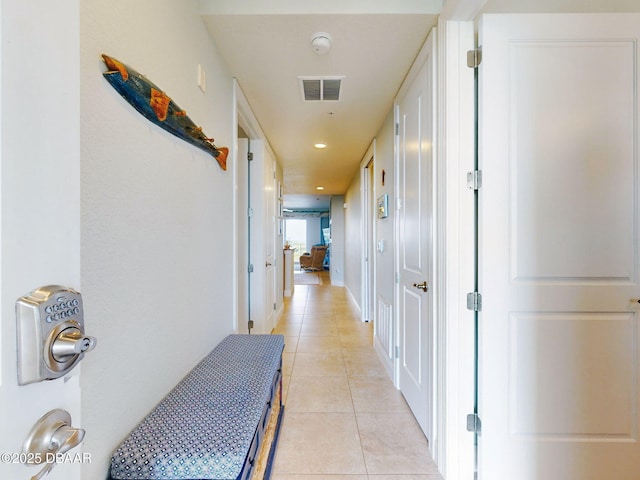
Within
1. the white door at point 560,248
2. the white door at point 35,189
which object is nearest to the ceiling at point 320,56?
the white door at point 560,248

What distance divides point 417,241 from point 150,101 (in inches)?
61.4

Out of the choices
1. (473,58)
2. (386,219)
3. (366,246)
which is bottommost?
(366,246)

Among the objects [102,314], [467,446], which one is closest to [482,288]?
[467,446]

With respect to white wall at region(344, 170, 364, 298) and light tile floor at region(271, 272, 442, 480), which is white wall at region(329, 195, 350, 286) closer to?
white wall at region(344, 170, 364, 298)

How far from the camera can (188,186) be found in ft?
4.45

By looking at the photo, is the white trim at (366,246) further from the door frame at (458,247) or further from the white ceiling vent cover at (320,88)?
the door frame at (458,247)

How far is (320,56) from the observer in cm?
183

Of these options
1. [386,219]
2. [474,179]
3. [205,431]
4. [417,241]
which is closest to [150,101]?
[205,431]

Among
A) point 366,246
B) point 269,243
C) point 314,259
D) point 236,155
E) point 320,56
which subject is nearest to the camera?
point 320,56

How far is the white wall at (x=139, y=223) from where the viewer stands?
797mm

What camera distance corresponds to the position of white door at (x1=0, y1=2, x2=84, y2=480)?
1.08ft

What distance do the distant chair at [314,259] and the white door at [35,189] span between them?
413 inches

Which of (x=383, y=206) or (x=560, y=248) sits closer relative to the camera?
(x=560, y=248)

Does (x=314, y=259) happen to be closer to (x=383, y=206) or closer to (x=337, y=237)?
(x=337, y=237)
